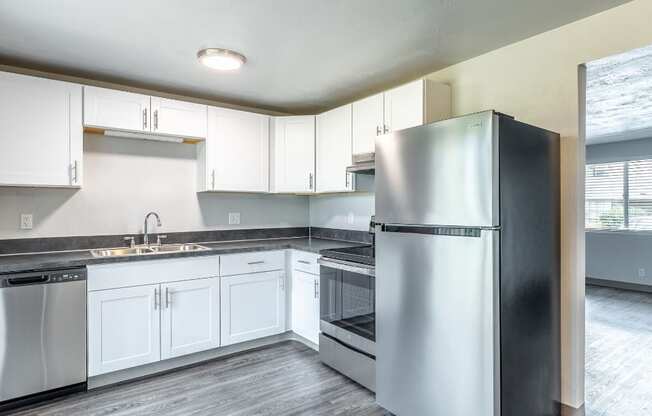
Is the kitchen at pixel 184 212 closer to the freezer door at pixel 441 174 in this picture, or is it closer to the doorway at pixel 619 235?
the freezer door at pixel 441 174

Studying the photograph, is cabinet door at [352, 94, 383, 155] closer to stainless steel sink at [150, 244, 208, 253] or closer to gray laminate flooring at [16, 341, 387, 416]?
stainless steel sink at [150, 244, 208, 253]

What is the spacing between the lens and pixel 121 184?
319 centimetres

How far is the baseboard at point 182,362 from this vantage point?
2651mm

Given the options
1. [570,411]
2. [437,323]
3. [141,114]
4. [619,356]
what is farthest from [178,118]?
[619,356]

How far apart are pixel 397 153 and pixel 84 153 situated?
8.32 ft

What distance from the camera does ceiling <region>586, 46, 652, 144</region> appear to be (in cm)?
232

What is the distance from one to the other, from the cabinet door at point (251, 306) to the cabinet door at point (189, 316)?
0.08m

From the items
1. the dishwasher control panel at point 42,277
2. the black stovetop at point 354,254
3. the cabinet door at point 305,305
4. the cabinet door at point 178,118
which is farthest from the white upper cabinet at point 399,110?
the dishwasher control panel at point 42,277

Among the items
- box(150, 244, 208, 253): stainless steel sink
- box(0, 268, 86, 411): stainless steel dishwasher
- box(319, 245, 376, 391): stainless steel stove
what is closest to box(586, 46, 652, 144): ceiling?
box(319, 245, 376, 391): stainless steel stove

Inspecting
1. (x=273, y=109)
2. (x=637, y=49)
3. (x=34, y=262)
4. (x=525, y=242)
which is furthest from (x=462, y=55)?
(x=34, y=262)

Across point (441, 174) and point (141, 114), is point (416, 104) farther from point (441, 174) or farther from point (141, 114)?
point (141, 114)

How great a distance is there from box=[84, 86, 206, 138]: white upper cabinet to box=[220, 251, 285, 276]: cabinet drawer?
114 centimetres

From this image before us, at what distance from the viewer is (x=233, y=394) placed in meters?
2.52

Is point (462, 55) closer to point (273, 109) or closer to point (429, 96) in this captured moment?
point (429, 96)
